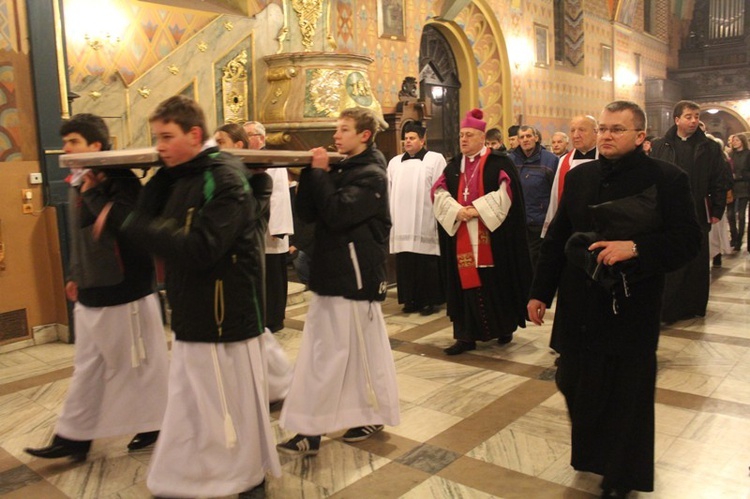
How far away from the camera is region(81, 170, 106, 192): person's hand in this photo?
2.72 metres

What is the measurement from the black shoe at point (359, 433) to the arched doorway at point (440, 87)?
8.15 m

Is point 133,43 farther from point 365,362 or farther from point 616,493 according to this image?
point 616,493

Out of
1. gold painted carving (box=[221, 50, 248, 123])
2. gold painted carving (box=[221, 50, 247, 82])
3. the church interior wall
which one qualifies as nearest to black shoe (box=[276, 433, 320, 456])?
the church interior wall

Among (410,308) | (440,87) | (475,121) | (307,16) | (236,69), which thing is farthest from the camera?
(440,87)

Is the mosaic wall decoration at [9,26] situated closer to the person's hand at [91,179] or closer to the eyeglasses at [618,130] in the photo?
the person's hand at [91,179]

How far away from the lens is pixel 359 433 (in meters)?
3.30

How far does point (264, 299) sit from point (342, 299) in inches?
19.4

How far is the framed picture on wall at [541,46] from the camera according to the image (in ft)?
43.5

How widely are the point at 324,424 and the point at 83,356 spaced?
1112 millimetres

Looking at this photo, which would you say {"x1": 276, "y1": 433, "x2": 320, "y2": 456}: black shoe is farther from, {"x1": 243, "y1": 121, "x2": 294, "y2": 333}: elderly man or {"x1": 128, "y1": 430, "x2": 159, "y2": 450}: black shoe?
{"x1": 243, "y1": 121, "x2": 294, "y2": 333}: elderly man

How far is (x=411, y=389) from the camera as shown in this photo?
160 inches

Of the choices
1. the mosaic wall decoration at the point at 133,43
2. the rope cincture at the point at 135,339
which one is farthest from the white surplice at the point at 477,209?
the mosaic wall decoration at the point at 133,43

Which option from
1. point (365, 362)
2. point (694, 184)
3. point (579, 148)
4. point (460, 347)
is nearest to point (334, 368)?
point (365, 362)

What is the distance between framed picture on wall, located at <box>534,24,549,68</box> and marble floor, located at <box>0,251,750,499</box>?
9.43 metres
